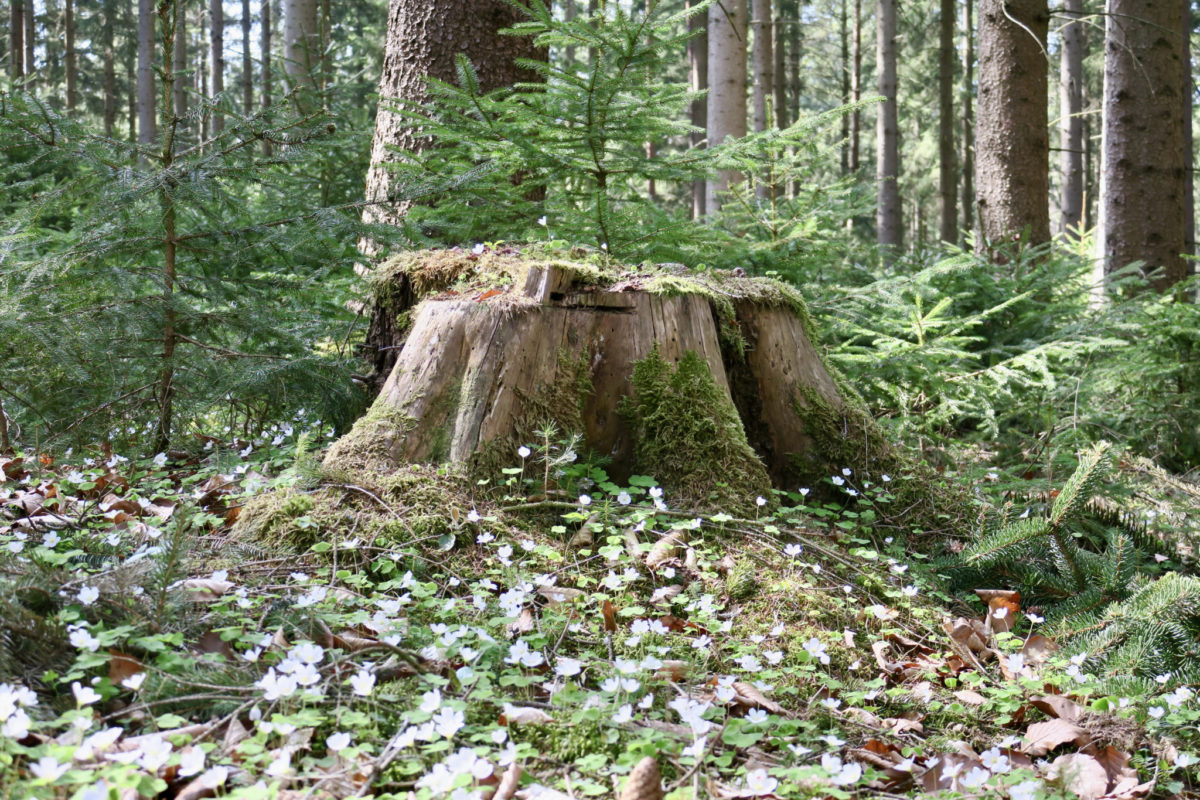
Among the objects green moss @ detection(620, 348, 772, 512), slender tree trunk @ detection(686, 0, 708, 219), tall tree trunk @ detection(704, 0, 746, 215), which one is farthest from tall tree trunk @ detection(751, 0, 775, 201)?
green moss @ detection(620, 348, 772, 512)

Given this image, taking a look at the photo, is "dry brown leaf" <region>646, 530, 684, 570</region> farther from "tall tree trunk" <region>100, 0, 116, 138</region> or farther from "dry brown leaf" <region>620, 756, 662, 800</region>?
"tall tree trunk" <region>100, 0, 116, 138</region>

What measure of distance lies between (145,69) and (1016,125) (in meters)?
16.7

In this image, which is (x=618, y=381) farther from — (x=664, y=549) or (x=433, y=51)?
(x=433, y=51)

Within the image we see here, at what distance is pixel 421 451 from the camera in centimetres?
326

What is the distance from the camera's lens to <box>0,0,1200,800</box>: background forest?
181 centimetres

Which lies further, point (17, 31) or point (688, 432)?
point (17, 31)

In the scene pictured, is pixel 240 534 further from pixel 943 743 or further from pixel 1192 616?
pixel 1192 616

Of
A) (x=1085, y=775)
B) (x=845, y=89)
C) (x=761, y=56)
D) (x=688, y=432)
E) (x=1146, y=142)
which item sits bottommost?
(x=1085, y=775)

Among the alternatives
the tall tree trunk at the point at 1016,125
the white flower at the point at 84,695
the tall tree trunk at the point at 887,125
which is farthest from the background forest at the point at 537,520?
the tall tree trunk at the point at 887,125

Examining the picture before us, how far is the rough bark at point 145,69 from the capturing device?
54.3ft

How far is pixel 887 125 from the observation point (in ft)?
49.0

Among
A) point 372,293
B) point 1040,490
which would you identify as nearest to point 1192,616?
point 1040,490

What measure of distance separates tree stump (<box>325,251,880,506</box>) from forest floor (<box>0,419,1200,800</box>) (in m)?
0.19

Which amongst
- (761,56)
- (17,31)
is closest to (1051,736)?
(761,56)
